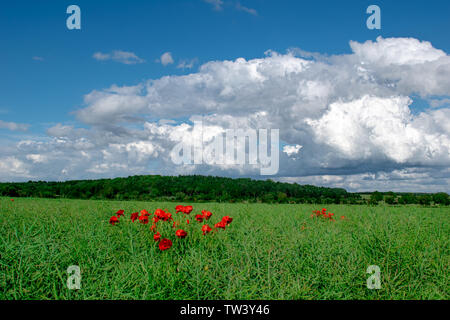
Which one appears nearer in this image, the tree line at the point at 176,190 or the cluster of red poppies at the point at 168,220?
the cluster of red poppies at the point at 168,220

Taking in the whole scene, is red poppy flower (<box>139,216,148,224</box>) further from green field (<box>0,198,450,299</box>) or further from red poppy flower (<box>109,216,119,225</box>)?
red poppy flower (<box>109,216,119,225</box>)

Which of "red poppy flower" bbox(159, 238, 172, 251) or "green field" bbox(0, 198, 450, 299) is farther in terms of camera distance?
"red poppy flower" bbox(159, 238, 172, 251)

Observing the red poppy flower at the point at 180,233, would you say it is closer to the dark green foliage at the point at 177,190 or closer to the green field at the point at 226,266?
the green field at the point at 226,266

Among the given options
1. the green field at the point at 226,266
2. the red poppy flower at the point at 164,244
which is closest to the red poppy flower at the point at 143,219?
the green field at the point at 226,266

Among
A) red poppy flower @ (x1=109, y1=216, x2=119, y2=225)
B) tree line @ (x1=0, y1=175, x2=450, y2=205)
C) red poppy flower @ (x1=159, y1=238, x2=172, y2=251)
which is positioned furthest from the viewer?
tree line @ (x1=0, y1=175, x2=450, y2=205)

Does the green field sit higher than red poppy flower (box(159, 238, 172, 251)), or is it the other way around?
red poppy flower (box(159, 238, 172, 251))

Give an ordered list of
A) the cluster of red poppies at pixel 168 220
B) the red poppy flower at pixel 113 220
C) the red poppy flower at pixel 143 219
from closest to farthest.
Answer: the cluster of red poppies at pixel 168 220
the red poppy flower at pixel 143 219
the red poppy flower at pixel 113 220

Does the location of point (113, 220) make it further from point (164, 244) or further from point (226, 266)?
point (226, 266)

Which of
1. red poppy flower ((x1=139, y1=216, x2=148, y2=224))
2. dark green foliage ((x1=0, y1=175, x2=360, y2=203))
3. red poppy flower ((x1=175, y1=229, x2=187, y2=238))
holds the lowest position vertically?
dark green foliage ((x1=0, y1=175, x2=360, y2=203))

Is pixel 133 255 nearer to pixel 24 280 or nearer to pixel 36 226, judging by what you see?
pixel 24 280

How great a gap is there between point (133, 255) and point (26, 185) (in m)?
59.5

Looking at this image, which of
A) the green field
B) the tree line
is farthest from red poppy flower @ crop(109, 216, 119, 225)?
the tree line

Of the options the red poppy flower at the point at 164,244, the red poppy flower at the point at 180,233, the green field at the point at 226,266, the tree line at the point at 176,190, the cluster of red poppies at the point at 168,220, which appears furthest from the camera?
the tree line at the point at 176,190
